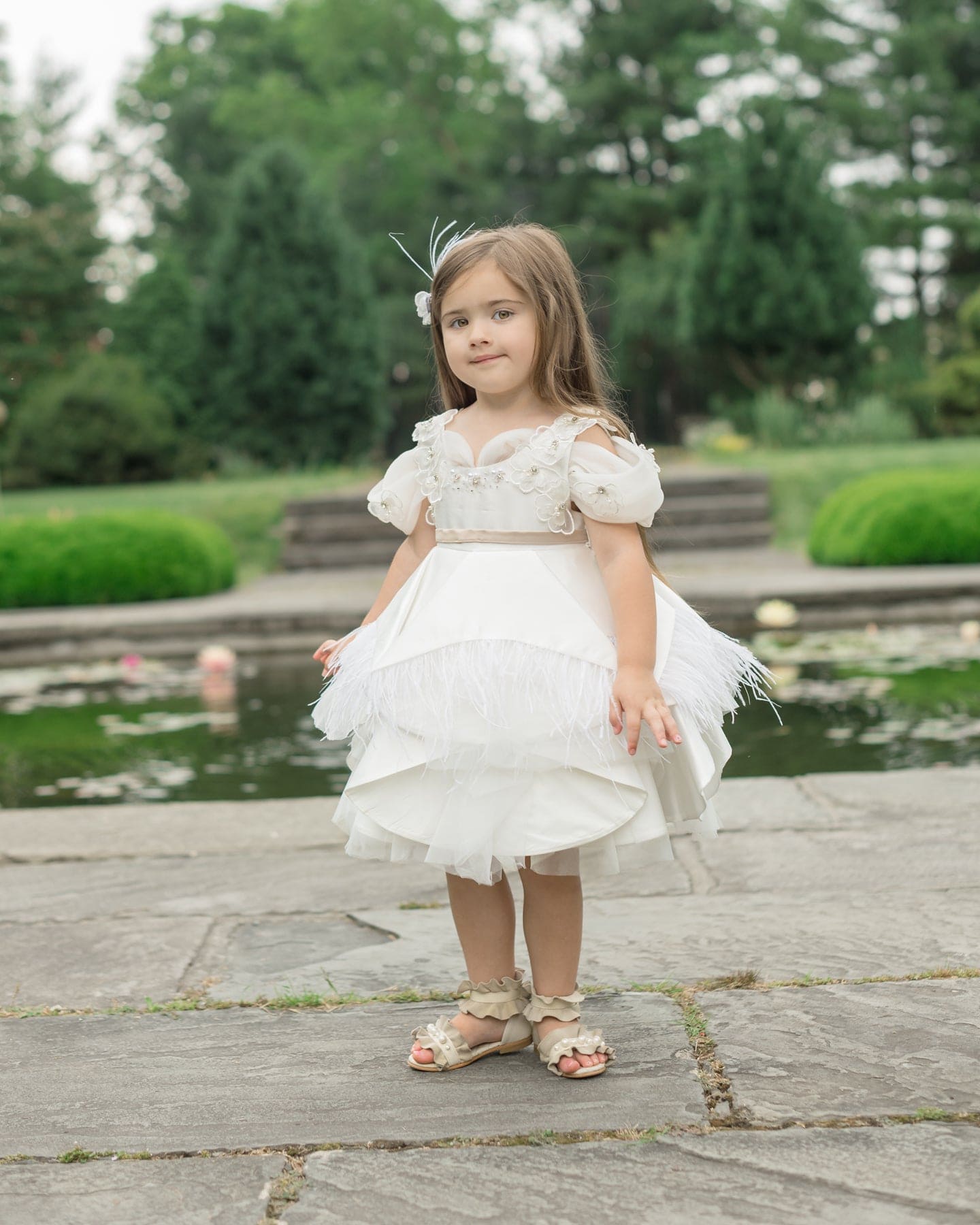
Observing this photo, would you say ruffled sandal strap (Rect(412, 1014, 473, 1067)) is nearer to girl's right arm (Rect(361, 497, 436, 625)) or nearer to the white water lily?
girl's right arm (Rect(361, 497, 436, 625))

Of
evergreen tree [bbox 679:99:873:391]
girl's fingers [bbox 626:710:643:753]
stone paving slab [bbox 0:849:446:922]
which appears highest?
evergreen tree [bbox 679:99:873:391]

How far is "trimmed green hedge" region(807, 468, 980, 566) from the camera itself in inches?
366

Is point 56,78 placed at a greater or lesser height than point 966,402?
greater

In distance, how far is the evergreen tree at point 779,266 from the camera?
19312 millimetres

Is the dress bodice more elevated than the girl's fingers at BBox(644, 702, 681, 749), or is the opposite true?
Result: the dress bodice

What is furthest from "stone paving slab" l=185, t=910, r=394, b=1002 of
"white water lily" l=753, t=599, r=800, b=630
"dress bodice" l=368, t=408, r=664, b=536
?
"white water lily" l=753, t=599, r=800, b=630

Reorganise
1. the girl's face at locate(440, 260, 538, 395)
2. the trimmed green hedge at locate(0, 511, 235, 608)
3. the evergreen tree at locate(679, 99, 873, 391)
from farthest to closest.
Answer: the evergreen tree at locate(679, 99, 873, 391)
the trimmed green hedge at locate(0, 511, 235, 608)
the girl's face at locate(440, 260, 538, 395)

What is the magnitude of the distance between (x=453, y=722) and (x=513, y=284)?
28.7 inches

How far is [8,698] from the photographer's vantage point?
6852 millimetres

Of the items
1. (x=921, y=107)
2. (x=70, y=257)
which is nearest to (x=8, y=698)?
(x=70, y=257)

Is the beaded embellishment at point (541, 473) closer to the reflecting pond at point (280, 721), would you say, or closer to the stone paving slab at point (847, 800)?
the stone paving slab at point (847, 800)

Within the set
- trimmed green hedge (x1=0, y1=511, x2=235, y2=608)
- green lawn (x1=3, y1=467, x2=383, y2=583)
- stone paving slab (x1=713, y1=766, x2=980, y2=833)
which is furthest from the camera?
green lawn (x1=3, y1=467, x2=383, y2=583)

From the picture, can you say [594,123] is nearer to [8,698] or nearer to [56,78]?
[56,78]

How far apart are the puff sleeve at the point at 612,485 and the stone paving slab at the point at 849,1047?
0.80m
